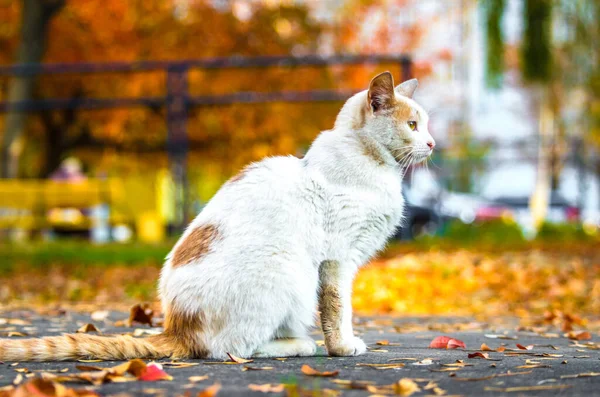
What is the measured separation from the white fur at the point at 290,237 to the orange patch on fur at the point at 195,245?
0.04 meters

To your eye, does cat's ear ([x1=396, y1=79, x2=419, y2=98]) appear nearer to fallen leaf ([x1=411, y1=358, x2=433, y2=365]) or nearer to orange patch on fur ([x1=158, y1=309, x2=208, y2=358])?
fallen leaf ([x1=411, y1=358, x2=433, y2=365])

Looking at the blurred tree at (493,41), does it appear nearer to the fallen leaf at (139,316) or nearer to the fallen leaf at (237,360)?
the fallen leaf at (139,316)

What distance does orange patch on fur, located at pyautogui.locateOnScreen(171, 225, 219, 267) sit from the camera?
383cm

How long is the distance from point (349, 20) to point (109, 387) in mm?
21463

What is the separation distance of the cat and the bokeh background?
395cm

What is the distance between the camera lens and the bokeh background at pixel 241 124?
977cm

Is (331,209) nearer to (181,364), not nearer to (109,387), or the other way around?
(181,364)

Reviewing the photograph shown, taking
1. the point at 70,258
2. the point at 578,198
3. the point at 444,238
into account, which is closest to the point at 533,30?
the point at 444,238

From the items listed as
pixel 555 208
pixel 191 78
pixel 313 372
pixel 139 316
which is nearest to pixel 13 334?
pixel 139 316

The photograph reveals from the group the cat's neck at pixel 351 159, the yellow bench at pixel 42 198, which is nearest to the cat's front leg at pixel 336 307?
the cat's neck at pixel 351 159

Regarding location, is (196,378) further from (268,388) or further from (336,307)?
(336,307)

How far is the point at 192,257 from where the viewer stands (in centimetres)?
384

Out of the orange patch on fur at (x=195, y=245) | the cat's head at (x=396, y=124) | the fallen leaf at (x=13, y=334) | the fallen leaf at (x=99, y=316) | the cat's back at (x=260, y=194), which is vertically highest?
the cat's head at (x=396, y=124)

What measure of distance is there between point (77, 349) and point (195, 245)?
0.74 m
